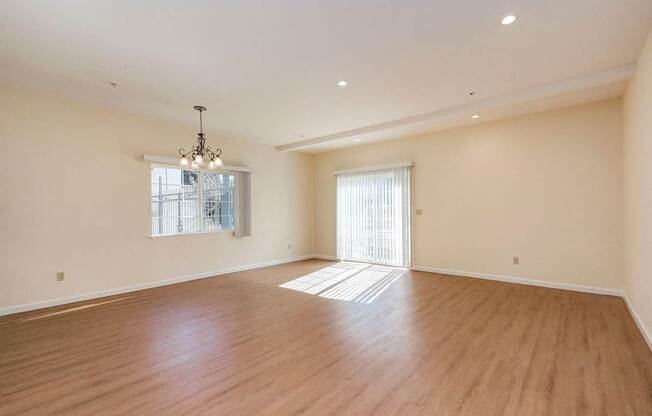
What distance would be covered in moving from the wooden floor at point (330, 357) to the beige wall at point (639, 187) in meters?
0.42

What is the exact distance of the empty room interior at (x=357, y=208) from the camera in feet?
7.64

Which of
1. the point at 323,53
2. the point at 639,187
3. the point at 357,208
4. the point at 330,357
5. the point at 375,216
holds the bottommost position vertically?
the point at 330,357

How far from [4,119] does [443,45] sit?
5.15 meters

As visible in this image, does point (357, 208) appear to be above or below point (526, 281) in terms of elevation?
above

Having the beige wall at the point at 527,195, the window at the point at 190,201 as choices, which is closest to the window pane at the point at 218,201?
the window at the point at 190,201

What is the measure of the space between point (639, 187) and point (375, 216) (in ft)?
13.8

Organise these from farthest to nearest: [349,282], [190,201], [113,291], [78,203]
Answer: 1. [190,201]
2. [349,282]
3. [113,291]
4. [78,203]

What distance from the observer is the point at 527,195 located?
16.3 ft

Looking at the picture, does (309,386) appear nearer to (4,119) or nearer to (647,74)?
(647,74)

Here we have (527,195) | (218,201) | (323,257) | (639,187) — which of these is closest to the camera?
(639,187)

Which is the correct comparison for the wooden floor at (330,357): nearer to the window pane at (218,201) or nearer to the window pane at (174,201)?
the window pane at (174,201)

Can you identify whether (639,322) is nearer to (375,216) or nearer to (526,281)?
(526,281)

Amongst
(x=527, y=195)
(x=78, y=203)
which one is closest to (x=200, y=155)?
(x=78, y=203)

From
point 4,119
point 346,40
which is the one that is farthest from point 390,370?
point 4,119
